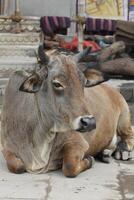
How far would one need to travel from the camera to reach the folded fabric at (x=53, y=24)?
12.4 m

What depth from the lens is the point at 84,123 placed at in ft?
16.7

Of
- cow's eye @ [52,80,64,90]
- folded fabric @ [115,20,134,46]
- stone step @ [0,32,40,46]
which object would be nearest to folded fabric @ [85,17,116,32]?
folded fabric @ [115,20,134,46]

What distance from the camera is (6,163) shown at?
5.84m

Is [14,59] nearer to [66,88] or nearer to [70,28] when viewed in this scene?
[70,28]

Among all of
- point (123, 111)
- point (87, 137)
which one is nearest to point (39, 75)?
point (87, 137)

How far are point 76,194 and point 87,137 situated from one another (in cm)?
98

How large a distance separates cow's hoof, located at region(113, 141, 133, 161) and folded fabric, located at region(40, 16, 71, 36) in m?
6.06

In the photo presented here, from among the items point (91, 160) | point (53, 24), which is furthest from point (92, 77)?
point (53, 24)

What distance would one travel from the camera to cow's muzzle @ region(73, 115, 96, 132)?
505 centimetres

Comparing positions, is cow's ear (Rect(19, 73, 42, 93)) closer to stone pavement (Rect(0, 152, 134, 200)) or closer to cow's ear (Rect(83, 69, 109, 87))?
cow's ear (Rect(83, 69, 109, 87))

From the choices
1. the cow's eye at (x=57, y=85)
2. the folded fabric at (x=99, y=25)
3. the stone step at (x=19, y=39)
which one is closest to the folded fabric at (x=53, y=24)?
the folded fabric at (x=99, y=25)

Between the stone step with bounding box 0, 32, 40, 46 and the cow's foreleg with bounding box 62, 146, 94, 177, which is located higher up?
the stone step with bounding box 0, 32, 40, 46

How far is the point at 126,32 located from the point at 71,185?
687 centimetres

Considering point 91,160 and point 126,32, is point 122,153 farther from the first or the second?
point 126,32
